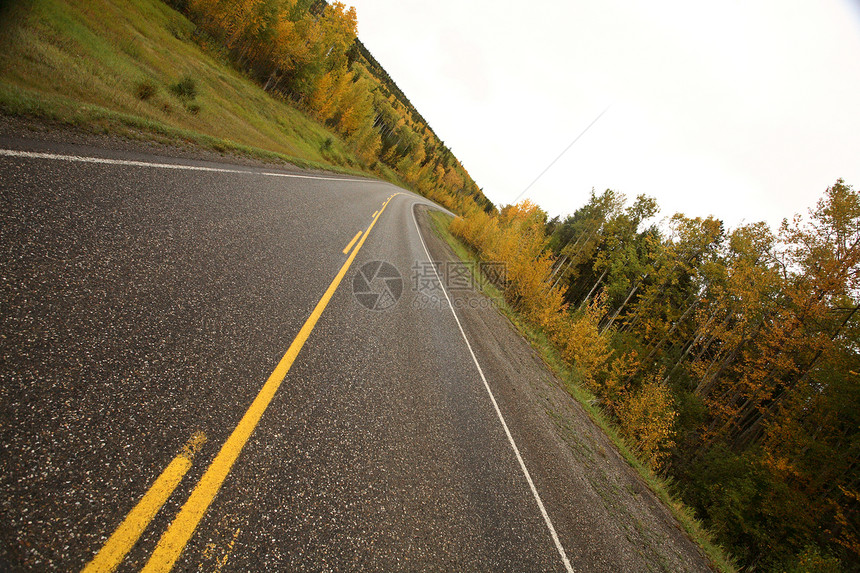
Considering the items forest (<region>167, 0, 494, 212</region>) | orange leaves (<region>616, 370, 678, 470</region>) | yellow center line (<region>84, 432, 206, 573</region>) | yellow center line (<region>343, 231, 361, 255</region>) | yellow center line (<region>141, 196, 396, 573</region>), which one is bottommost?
yellow center line (<region>84, 432, 206, 573</region>)

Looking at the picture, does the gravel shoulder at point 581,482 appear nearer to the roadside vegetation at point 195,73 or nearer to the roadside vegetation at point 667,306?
the roadside vegetation at point 667,306

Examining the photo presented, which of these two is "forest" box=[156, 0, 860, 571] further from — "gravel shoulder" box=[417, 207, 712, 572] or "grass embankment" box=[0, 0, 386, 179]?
"grass embankment" box=[0, 0, 386, 179]

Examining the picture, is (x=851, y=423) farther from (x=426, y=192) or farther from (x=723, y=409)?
(x=426, y=192)

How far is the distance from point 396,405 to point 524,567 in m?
2.06

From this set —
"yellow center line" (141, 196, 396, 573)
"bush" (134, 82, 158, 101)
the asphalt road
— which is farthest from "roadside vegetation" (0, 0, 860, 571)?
"yellow center line" (141, 196, 396, 573)

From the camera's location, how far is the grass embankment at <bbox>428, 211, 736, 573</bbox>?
565cm

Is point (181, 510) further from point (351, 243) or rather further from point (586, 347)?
point (586, 347)

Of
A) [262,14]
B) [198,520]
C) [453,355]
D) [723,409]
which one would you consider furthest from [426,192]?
[198,520]

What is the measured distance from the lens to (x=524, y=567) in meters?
2.94

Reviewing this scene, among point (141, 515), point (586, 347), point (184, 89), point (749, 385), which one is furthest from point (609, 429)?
point (184, 89)

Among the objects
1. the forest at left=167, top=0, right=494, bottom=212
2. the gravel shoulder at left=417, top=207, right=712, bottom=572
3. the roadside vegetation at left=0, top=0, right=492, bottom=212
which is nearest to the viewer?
the gravel shoulder at left=417, top=207, right=712, bottom=572

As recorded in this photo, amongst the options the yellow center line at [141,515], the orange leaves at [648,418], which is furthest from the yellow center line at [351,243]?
the orange leaves at [648,418]

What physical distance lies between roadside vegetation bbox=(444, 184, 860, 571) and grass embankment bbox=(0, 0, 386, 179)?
43.1 ft

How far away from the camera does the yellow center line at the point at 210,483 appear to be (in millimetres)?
1523
